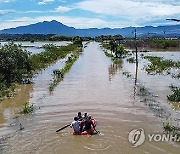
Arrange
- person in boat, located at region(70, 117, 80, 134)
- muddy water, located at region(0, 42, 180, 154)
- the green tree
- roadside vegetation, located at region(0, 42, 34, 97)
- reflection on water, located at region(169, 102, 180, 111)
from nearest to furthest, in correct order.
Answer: muddy water, located at region(0, 42, 180, 154)
person in boat, located at region(70, 117, 80, 134)
reflection on water, located at region(169, 102, 180, 111)
roadside vegetation, located at region(0, 42, 34, 97)
the green tree

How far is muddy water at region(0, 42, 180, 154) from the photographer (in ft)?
40.5

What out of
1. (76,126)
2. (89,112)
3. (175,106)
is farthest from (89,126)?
(175,106)

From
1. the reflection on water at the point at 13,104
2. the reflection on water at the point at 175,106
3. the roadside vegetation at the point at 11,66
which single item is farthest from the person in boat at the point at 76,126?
the roadside vegetation at the point at 11,66

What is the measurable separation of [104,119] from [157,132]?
3.04m

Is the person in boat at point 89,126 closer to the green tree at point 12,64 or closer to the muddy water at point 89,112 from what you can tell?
the muddy water at point 89,112

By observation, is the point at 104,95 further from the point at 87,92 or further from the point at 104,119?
the point at 104,119

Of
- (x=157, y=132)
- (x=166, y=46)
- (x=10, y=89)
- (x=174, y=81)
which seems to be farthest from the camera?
(x=166, y=46)

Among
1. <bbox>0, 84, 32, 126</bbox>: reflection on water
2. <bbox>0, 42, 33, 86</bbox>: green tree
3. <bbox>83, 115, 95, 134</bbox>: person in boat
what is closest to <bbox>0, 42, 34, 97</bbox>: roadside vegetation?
<bbox>0, 42, 33, 86</bbox>: green tree

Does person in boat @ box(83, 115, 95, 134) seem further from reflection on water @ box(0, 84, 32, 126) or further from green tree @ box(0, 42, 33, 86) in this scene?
green tree @ box(0, 42, 33, 86)

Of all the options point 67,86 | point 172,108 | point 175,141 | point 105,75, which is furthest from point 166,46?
point 175,141

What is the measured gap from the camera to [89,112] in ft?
57.3

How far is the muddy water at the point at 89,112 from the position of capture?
1234cm

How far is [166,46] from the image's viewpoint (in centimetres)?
7838

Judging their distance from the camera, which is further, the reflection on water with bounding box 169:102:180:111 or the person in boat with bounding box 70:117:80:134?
the reflection on water with bounding box 169:102:180:111
